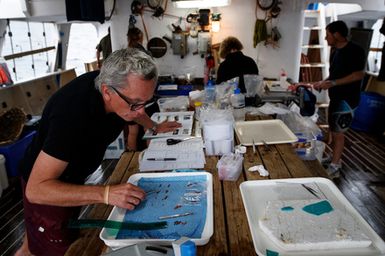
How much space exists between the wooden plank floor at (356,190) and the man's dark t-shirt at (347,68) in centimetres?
79

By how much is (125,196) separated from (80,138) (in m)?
0.28

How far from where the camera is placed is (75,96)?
1.15m

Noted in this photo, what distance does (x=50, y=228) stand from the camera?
1.39 m

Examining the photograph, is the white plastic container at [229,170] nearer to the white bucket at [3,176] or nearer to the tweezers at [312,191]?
the tweezers at [312,191]

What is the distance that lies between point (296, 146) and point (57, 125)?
124cm

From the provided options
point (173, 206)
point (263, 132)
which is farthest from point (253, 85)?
point (173, 206)

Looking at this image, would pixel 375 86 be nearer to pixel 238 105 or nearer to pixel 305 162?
pixel 238 105

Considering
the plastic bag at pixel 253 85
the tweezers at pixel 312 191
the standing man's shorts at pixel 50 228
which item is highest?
the plastic bag at pixel 253 85

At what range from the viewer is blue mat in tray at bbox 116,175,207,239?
3.02 feet

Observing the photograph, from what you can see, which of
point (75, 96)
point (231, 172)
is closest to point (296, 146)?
point (231, 172)

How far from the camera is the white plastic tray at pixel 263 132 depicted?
169 centimetres

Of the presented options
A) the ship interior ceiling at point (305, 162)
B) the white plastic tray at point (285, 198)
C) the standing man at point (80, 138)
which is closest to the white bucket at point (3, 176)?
the ship interior ceiling at point (305, 162)

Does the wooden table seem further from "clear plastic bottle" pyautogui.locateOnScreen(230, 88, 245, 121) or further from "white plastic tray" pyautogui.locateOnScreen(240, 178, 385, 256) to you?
"clear plastic bottle" pyautogui.locateOnScreen(230, 88, 245, 121)

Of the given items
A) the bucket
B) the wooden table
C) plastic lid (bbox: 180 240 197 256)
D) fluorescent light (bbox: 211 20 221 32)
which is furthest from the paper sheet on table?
the bucket
